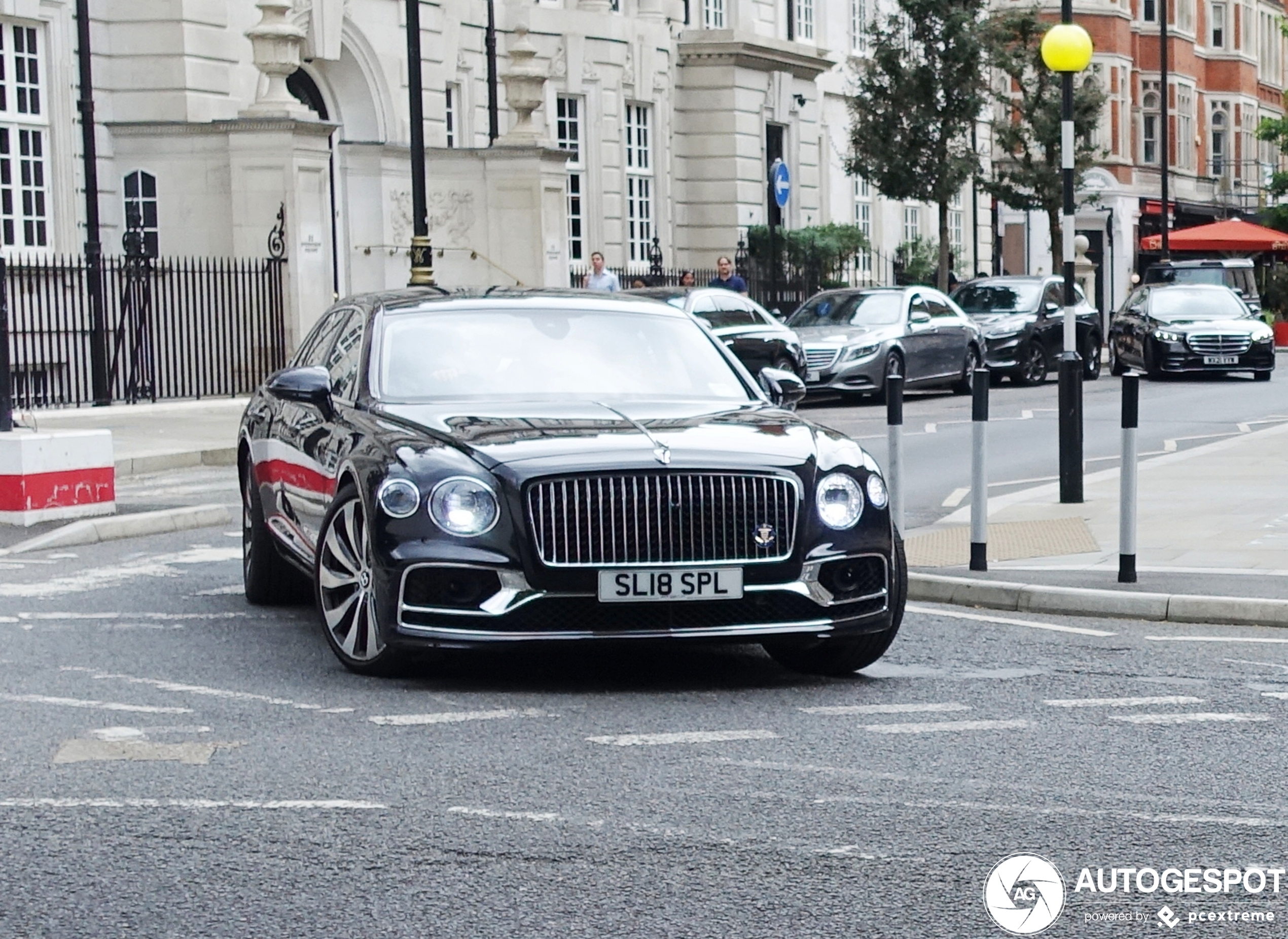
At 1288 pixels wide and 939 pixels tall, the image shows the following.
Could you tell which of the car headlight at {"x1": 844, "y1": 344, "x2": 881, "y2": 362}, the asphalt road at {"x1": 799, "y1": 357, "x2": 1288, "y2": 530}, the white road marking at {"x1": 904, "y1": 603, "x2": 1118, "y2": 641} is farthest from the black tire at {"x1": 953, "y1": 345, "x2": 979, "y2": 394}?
the white road marking at {"x1": 904, "y1": 603, "x2": 1118, "y2": 641}

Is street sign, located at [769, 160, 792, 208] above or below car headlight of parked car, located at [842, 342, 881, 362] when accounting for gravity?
above

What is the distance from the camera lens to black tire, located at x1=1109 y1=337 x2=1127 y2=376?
35.8 m

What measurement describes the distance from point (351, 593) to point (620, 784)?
87.5 inches

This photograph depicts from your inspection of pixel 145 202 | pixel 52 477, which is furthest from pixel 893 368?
pixel 52 477

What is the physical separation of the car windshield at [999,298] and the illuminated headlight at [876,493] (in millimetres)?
26174

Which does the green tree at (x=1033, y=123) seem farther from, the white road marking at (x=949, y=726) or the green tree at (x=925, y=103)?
the white road marking at (x=949, y=726)

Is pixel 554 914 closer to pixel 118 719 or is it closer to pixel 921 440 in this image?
pixel 118 719

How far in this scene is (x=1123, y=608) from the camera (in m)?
10.2

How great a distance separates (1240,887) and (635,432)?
11.4ft

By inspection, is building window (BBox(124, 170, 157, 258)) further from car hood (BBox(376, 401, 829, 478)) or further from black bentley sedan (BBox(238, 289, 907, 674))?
car hood (BBox(376, 401, 829, 478))

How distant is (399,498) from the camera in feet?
26.3

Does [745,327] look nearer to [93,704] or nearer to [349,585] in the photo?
[349,585]

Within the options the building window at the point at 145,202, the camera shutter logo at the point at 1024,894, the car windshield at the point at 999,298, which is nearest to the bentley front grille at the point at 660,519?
the camera shutter logo at the point at 1024,894

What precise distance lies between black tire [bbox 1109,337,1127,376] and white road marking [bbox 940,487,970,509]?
19.2 meters
